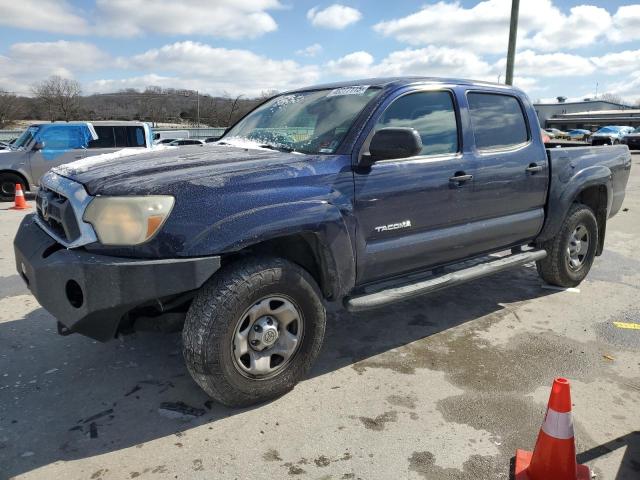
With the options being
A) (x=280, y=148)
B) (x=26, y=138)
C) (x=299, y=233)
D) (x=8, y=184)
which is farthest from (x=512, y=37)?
(x=8, y=184)

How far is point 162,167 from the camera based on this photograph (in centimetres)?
279

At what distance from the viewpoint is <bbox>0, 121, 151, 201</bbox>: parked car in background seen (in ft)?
37.2

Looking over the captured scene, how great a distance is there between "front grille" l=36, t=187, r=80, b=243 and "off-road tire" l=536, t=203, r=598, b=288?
13.2 ft

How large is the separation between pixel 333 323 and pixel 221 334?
1695 mm

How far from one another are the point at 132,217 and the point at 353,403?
5.27 feet

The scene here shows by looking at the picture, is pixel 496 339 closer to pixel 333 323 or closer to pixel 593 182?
pixel 333 323

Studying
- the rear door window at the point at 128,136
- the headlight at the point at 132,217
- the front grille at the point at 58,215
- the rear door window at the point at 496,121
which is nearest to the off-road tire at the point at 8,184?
the rear door window at the point at 128,136

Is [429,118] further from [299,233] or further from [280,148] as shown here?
[299,233]

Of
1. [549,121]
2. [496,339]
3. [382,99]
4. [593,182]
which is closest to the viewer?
[382,99]

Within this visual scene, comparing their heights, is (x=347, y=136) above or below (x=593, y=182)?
above

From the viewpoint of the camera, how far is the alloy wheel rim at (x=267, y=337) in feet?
9.04

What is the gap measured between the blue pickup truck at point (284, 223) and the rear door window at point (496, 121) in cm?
1

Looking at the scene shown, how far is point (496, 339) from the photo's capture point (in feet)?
12.8

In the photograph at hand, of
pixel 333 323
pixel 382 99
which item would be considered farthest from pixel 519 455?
pixel 382 99
